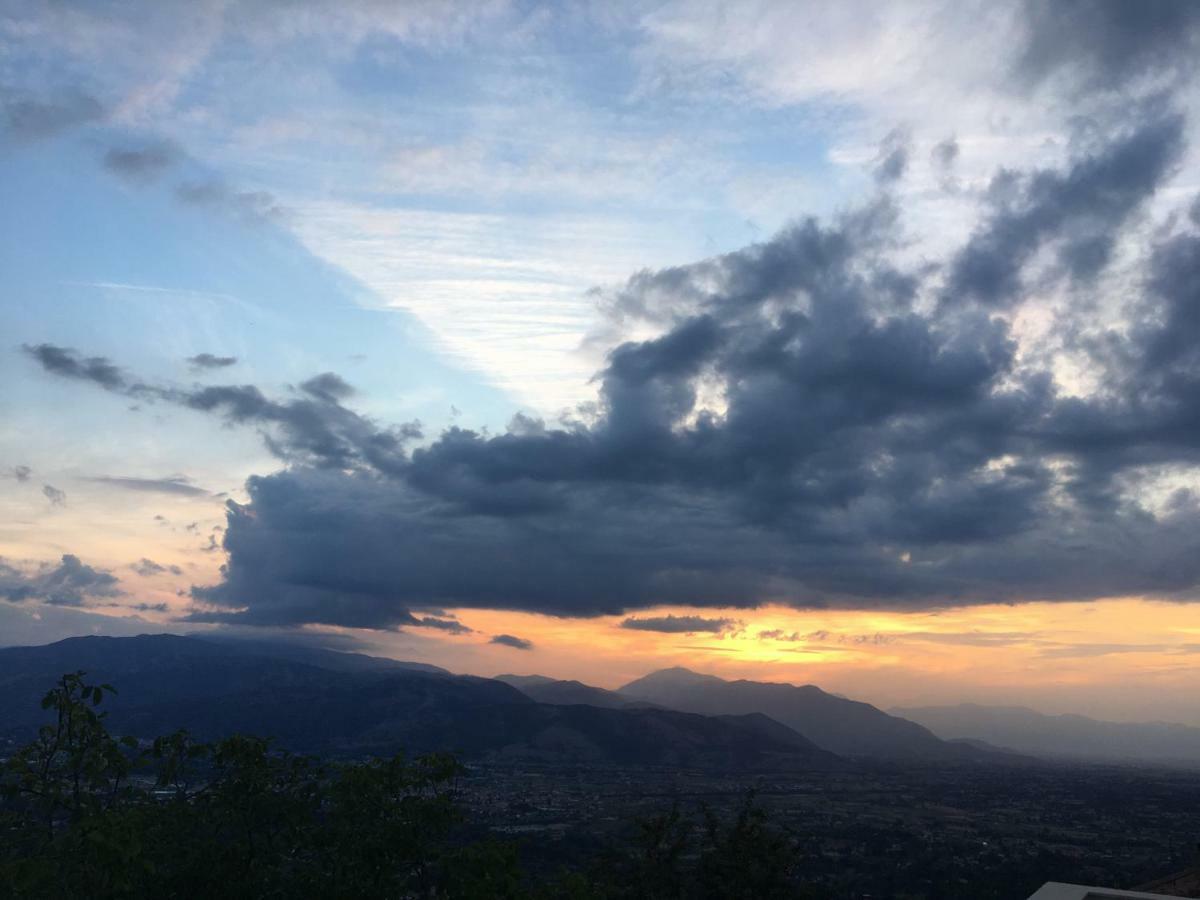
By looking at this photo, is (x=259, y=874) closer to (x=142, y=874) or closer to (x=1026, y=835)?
(x=142, y=874)

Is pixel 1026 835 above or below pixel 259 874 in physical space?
below

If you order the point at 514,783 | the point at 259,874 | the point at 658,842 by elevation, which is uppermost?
the point at 259,874

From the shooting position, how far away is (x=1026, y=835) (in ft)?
439

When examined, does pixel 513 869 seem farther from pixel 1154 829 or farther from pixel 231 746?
pixel 1154 829

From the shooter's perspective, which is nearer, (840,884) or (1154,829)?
(840,884)

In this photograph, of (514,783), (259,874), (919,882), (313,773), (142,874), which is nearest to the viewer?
(142,874)

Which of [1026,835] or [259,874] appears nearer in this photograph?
[259,874]

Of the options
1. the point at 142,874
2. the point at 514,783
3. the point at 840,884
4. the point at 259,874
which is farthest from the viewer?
the point at 514,783

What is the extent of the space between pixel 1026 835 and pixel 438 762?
470 ft

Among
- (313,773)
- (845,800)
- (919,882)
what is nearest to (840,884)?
(919,882)

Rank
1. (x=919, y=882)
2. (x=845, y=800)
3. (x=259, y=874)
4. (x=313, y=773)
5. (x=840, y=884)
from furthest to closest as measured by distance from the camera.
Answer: (x=845, y=800)
(x=919, y=882)
(x=840, y=884)
(x=313, y=773)
(x=259, y=874)

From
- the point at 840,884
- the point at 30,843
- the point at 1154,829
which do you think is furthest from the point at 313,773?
the point at 1154,829

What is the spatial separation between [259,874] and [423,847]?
3.26 meters

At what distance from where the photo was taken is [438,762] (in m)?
18.5
